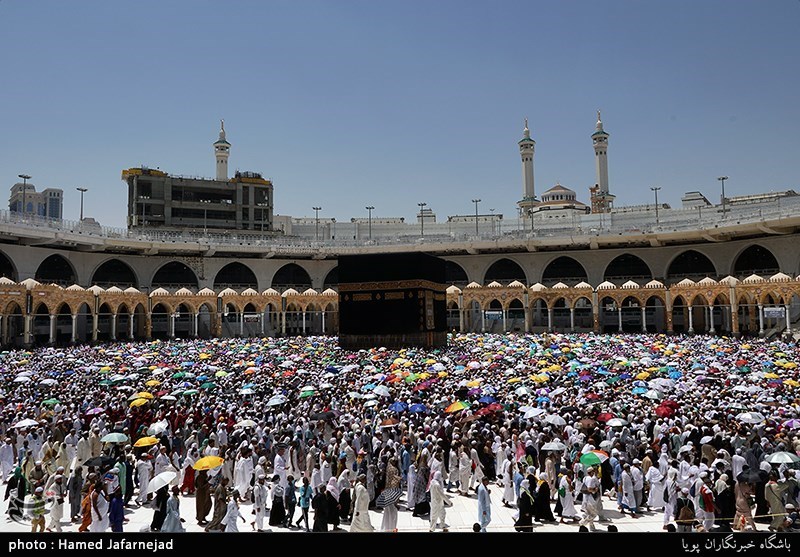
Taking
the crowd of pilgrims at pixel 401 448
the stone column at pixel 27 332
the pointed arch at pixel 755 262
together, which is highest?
the pointed arch at pixel 755 262

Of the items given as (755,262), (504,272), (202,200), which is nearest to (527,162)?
(504,272)

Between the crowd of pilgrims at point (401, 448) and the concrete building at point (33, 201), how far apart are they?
26647 mm

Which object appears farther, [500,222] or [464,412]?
[500,222]

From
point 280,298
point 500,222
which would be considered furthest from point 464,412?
point 500,222

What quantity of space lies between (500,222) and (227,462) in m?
46.3

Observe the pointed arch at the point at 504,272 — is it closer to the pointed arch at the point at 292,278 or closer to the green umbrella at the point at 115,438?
the pointed arch at the point at 292,278

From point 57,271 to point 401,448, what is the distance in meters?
36.2

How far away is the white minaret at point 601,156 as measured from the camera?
5125 centimetres

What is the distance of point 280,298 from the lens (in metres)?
38.0

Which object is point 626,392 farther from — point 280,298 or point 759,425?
point 280,298

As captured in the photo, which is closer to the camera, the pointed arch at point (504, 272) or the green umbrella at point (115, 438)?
the green umbrella at point (115, 438)

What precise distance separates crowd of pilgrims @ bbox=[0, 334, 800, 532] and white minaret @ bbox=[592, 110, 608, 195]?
39.2 m

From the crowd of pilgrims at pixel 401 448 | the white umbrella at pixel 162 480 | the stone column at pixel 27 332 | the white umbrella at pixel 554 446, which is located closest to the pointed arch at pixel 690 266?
the crowd of pilgrims at pixel 401 448
